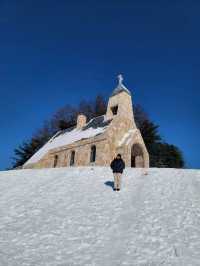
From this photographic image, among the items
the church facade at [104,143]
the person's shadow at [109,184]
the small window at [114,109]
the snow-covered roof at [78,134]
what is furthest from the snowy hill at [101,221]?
the small window at [114,109]

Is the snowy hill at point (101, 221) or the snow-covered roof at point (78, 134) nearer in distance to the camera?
the snowy hill at point (101, 221)

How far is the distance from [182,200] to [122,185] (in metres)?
3.61

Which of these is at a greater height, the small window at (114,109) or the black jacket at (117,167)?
the small window at (114,109)

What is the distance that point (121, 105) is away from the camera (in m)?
32.8

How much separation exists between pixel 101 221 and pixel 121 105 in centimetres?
2193

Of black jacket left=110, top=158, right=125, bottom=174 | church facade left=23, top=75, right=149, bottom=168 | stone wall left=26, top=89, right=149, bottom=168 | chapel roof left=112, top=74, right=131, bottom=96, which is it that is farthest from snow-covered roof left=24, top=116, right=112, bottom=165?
black jacket left=110, top=158, right=125, bottom=174

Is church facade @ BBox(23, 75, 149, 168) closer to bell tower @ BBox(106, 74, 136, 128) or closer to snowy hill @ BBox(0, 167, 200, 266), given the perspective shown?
bell tower @ BBox(106, 74, 136, 128)

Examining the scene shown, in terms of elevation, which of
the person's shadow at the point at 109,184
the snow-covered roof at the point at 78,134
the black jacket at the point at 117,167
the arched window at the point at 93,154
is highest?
the snow-covered roof at the point at 78,134

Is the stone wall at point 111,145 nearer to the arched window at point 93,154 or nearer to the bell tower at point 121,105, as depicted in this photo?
the bell tower at point 121,105

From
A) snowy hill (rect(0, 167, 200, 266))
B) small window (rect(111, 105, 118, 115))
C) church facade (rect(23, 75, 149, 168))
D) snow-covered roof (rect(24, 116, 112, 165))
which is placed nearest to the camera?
snowy hill (rect(0, 167, 200, 266))

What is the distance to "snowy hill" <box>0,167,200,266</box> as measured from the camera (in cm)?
917

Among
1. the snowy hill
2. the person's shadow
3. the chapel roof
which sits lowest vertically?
the snowy hill

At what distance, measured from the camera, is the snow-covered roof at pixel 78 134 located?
30.8 metres

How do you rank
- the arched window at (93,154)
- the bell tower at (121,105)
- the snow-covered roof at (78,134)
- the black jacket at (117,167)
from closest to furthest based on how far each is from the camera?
the black jacket at (117,167)
the arched window at (93,154)
the snow-covered roof at (78,134)
the bell tower at (121,105)
